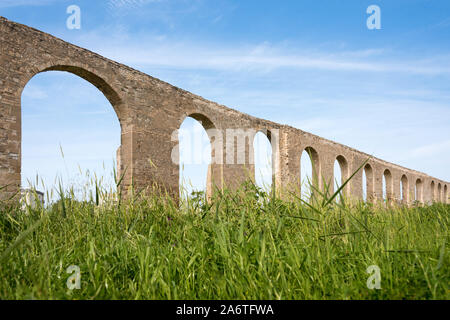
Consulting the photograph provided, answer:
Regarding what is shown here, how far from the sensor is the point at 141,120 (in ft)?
31.3

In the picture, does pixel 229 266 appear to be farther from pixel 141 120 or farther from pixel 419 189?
pixel 419 189

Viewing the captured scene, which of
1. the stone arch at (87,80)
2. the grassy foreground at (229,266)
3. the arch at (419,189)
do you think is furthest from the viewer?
the arch at (419,189)

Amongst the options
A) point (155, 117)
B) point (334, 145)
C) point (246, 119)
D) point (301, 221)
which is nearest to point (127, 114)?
point (155, 117)

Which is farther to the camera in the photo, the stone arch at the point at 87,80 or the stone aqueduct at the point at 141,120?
the stone arch at the point at 87,80

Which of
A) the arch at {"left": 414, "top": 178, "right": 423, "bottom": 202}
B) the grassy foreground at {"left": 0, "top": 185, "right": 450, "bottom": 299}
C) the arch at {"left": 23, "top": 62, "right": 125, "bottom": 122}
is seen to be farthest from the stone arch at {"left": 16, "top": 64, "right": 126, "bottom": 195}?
the arch at {"left": 414, "top": 178, "right": 423, "bottom": 202}

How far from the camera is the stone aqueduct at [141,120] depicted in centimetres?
707

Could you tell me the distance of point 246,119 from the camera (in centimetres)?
1320

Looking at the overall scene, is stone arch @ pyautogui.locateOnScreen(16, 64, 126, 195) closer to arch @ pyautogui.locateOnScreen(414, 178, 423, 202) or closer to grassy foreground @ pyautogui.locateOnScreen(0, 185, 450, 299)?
grassy foreground @ pyautogui.locateOnScreen(0, 185, 450, 299)

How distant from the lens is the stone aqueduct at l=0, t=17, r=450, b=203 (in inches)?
278

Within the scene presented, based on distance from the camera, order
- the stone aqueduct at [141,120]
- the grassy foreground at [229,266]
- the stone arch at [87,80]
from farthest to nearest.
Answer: the stone arch at [87,80] → the stone aqueduct at [141,120] → the grassy foreground at [229,266]

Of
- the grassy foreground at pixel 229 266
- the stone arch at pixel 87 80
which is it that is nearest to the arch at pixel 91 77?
the stone arch at pixel 87 80

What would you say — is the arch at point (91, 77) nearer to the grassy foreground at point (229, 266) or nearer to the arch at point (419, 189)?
the grassy foreground at point (229, 266)
